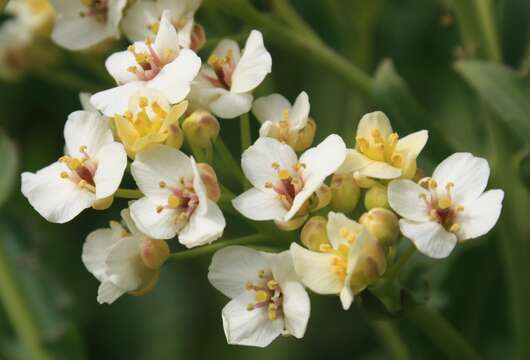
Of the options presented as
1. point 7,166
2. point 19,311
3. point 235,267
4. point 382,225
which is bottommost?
point 19,311

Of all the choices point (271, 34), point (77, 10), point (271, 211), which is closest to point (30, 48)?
point (77, 10)

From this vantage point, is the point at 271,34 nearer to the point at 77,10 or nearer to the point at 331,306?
the point at 77,10

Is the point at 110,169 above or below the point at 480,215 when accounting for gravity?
below

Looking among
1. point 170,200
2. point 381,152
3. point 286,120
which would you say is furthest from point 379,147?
point 170,200

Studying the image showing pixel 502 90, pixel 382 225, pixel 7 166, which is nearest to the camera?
pixel 382 225

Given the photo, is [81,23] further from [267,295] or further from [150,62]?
[267,295]

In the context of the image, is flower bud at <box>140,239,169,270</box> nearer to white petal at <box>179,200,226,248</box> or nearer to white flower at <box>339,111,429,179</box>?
white petal at <box>179,200,226,248</box>

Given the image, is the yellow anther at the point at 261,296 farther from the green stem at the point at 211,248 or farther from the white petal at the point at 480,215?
the white petal at the point at 480,215

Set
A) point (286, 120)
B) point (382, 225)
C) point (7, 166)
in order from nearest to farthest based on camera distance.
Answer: point (382, 225), point (286, 120), point (7, 166)
